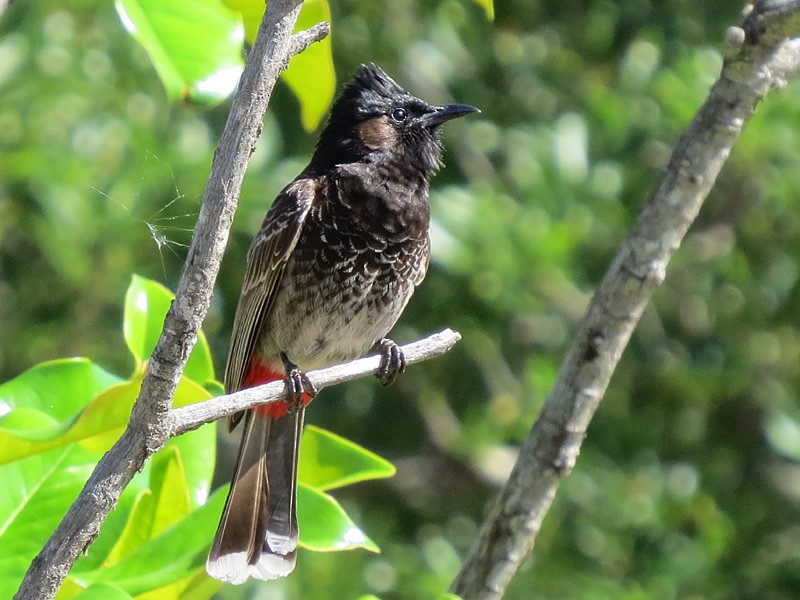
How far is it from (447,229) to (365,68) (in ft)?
3.64

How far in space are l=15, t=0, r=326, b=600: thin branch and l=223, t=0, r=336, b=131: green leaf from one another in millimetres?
574

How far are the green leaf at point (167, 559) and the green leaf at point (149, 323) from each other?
1.39ft

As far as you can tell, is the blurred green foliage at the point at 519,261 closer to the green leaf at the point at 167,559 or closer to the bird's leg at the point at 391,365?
the bird's leg at the point at 391,365

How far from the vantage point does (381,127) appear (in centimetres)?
375

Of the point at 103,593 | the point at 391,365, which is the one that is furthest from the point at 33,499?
the point at 391,365

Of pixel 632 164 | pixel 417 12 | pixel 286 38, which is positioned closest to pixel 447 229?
pixel 632 164

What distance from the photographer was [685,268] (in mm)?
5352

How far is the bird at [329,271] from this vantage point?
3.46 m

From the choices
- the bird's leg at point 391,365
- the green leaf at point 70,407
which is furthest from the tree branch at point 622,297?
the bird's leg at point 391,365

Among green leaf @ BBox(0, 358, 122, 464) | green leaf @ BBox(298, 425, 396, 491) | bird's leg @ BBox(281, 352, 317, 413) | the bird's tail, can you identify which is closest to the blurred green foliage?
the bird's tail

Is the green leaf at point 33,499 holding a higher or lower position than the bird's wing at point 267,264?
lower

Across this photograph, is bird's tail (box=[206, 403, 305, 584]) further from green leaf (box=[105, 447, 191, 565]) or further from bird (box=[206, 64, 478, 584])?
green leaf (box=[105, 447, 191, 565])

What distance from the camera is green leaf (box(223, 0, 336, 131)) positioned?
7.47 feet

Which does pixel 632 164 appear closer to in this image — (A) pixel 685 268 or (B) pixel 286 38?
(A) pixel 685 268
